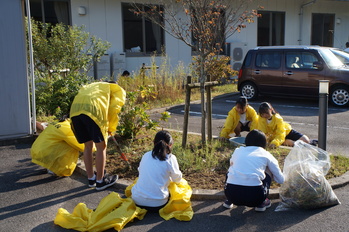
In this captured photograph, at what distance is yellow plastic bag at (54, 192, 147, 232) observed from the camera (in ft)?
12.9

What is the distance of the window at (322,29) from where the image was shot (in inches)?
804

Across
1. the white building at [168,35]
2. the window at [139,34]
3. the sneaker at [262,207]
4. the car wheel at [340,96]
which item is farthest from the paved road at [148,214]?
the window at [139,34]

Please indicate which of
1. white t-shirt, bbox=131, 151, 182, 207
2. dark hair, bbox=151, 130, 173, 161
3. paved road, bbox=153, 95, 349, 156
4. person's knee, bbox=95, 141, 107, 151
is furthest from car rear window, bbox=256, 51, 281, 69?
white t-shirt, bbox=131, 151, 182, 207

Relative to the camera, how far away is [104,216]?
13.2ft

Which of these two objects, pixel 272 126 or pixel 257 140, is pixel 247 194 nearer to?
pixel 257 140

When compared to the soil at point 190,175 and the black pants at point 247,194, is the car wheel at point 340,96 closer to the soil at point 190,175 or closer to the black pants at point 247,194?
the soil at point 190,175

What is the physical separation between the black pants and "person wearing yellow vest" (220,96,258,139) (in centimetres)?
260

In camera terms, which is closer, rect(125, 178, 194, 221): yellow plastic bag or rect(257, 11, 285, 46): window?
rect(125, 178, 194, 221): yellow plastic bag

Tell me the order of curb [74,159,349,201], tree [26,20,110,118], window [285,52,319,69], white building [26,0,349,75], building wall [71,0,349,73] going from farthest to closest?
building wall [71,0,349,73]
white building [26,0,349,75]
window [285,52,319,69]
tree [26,20,110,118]
curb [74,159,349,201]

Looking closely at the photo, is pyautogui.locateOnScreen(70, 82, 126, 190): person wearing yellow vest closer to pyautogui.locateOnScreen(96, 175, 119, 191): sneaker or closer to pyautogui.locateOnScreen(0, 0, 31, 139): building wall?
pyautogui.locateOnScreen(96, 175, 119, 191): sneaker

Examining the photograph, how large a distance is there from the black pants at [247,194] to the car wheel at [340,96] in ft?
25.0

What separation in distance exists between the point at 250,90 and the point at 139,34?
5482 millimetres

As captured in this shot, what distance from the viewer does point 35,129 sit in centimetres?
742

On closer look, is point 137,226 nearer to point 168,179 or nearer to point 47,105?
point 168,179
